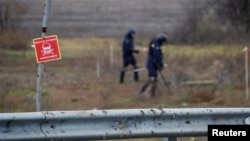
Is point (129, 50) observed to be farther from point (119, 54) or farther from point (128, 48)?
point (119, 54)

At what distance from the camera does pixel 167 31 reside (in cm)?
3222

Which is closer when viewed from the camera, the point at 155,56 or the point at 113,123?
the point at 113,123

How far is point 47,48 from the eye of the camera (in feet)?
27.2

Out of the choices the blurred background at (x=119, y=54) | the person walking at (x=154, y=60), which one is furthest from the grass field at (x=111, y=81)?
the person walking at (x=154, y=60)

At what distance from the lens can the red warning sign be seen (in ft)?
27.0

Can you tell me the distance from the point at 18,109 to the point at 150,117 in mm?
6319

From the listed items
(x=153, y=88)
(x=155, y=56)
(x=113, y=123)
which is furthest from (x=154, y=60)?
(x=113, y=123)

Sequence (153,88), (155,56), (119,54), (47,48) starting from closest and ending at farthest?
(47,48) → (153,88) → (155,56) → (119,54)

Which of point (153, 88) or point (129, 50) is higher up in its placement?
point (129, 50)

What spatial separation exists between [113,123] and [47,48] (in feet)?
5.04

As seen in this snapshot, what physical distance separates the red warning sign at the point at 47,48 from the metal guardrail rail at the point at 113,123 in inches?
51.0

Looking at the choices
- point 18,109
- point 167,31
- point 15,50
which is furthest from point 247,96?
point 167,31

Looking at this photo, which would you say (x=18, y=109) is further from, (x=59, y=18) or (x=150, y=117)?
(x=59, y=18)

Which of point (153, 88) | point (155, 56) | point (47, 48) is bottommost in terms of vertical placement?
point (153, 88)
